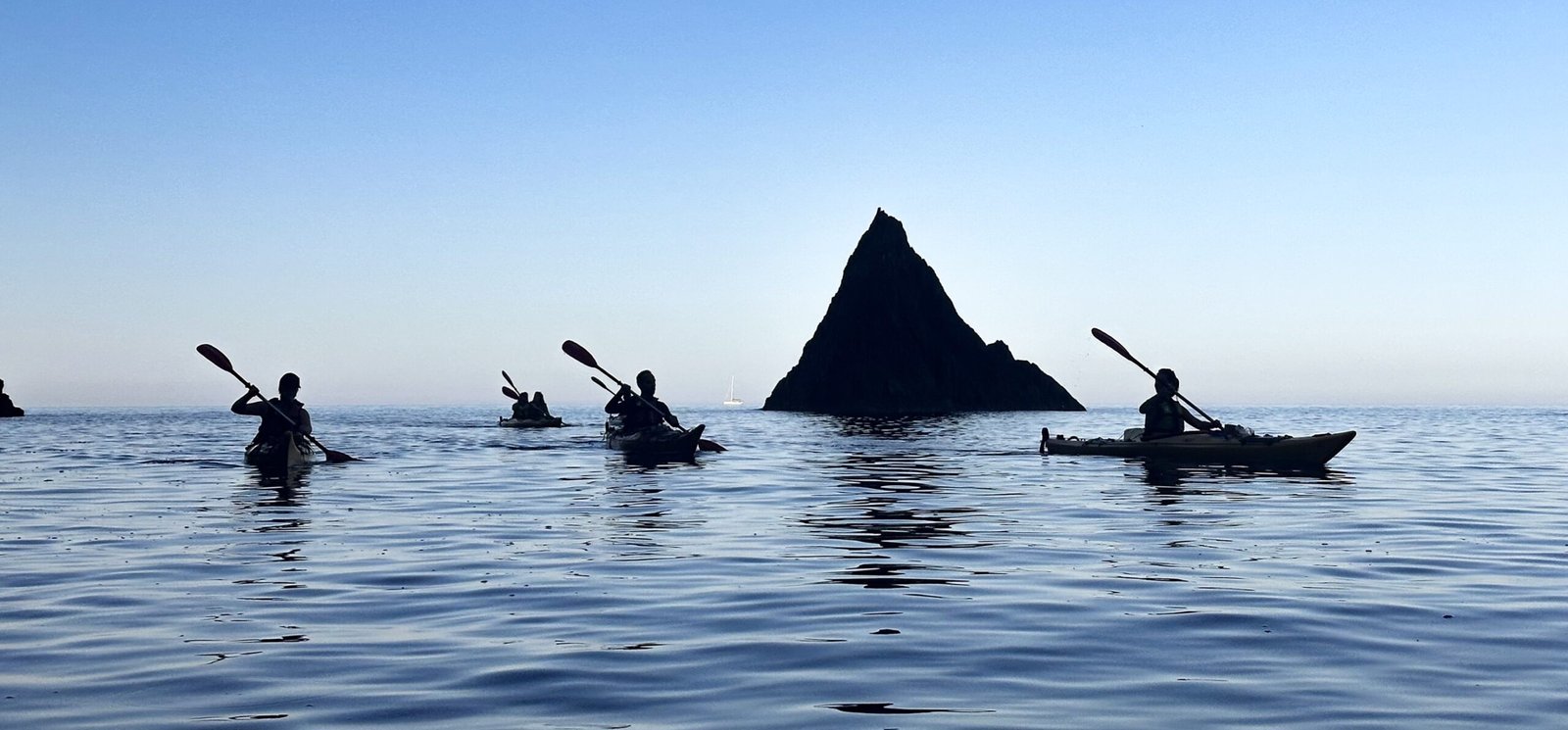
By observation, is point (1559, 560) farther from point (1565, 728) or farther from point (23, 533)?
point (23, 533)

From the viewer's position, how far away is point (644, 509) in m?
17.1

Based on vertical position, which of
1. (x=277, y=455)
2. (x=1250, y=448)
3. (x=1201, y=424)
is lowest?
(x=277, y=455)

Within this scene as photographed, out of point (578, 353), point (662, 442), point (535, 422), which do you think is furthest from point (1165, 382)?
point (535, 422)

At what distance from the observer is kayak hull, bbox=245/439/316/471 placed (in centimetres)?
2564

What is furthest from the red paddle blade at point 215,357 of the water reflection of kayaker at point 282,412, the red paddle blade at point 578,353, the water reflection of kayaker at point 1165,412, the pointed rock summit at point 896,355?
the pointed rock summit at point 896,355

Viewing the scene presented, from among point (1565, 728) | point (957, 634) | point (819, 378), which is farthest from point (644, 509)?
point (819, 378)

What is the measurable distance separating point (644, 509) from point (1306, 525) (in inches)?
332

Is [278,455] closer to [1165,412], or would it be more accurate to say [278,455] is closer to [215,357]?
[215,357]

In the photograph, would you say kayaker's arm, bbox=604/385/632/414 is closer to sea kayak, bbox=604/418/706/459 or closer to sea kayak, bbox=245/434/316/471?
sea kayak, bbox=604/418/706/459

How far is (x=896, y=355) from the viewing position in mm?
141000

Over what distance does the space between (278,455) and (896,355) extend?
117635mm

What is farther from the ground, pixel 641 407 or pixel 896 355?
pixel 896 355

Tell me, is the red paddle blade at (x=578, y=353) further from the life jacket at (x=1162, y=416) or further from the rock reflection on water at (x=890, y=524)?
the life jacket at (x=1162, y=416)

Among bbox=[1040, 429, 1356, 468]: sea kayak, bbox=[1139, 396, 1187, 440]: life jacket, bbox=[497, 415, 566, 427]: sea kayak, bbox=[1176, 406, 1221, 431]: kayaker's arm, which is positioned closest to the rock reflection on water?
bbox=[1139, 396, 1187, 440]: life jacket
